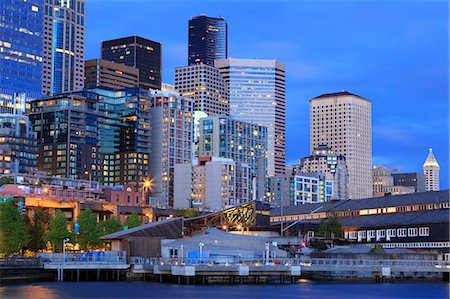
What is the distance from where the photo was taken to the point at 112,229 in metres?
162

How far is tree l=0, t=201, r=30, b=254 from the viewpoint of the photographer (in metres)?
141

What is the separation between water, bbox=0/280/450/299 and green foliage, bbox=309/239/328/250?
136ft

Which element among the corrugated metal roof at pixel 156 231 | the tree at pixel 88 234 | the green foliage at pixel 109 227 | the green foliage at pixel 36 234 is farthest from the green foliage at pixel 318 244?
the green foliage at pixel 36 234

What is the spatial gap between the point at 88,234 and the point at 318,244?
43836 millimetres

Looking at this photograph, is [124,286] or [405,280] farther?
[405,280]

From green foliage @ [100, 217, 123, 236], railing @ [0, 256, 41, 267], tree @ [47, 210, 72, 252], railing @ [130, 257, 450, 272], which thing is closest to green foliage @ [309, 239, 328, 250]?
railing @ [130, 257, 450, 272]

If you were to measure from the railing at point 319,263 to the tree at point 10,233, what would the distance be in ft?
81.2

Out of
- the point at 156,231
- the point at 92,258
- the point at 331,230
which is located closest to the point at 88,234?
the point at 156,231

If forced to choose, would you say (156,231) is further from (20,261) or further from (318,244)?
(318,244)

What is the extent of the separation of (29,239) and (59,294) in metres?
48.3

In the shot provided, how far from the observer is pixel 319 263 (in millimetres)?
129500

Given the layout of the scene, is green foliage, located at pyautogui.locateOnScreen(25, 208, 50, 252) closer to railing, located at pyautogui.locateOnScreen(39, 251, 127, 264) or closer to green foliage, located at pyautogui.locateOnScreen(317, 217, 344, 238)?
railing, located at pyautogui.locateOnScreen(39, 251, 127, 264)

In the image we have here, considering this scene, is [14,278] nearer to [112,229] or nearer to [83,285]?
[83,285]

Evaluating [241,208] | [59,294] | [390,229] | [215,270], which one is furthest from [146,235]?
[390,229]
